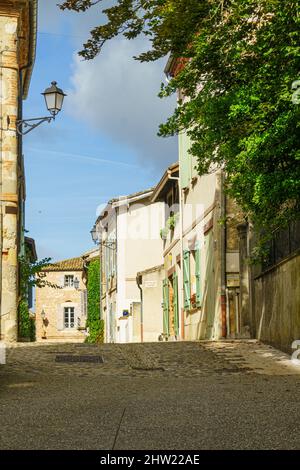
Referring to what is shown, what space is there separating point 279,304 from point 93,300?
31.3 meters

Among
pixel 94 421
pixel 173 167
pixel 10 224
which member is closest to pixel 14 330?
pixel 10 224

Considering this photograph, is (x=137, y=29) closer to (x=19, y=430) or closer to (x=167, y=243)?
(x=19, y=430)

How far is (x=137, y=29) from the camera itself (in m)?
12.0

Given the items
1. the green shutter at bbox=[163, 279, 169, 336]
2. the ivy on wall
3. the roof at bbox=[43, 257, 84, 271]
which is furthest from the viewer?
the roof at bbox=[43, 257, 84, 271]

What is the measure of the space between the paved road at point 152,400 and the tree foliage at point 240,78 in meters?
2.64

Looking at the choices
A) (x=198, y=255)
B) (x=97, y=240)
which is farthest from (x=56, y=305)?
(x=198, y=255)

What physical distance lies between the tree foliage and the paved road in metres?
2.64

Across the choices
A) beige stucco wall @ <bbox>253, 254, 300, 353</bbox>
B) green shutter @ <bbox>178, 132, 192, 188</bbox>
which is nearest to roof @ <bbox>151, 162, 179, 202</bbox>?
green shutter @ <bbox>178, 132, 192, 188</bbox>

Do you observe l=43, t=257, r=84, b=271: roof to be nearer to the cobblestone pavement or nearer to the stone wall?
Answer: the stone wall

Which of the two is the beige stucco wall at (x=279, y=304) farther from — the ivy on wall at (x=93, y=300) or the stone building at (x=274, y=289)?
the ivy on wall at (x=93, y=300)

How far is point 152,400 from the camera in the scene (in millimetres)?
8398

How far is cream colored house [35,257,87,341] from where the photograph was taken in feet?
184

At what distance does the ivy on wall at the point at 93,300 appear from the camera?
1749 inches

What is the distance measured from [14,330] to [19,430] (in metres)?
13.2
